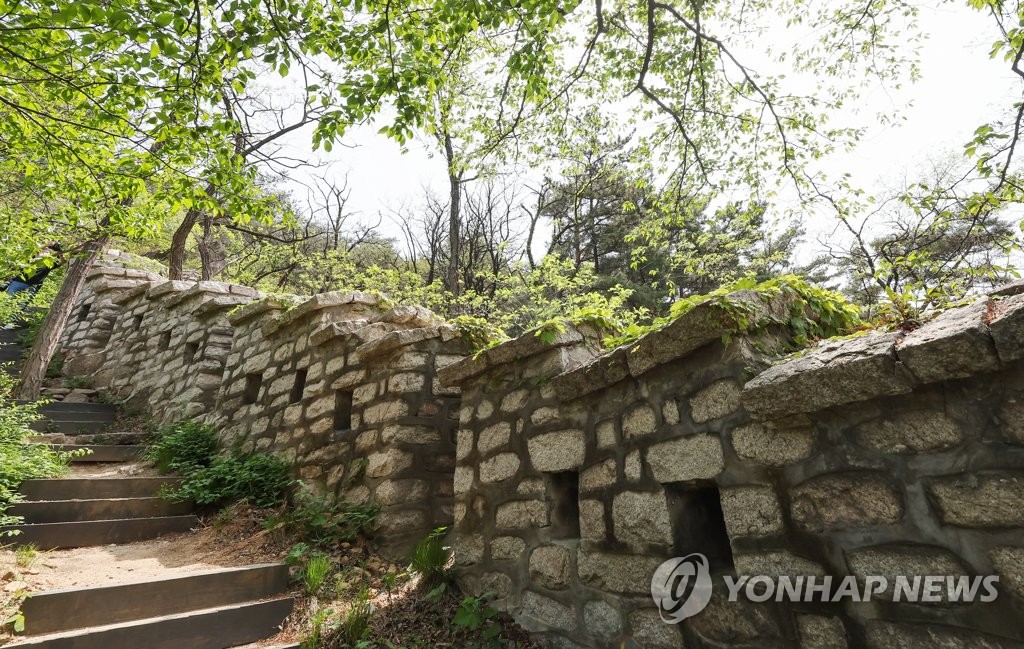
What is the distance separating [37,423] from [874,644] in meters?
8.52

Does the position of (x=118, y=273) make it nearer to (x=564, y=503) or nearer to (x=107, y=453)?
(x=107, y=453)

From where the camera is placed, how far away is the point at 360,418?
166 inches

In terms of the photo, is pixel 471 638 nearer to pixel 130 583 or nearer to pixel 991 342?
pixel 130 583

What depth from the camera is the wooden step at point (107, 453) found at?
17.5 ft

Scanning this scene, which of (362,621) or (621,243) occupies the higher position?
(621,243)

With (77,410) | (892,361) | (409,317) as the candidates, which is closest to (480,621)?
(892,361)

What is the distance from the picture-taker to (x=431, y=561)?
3.10 m

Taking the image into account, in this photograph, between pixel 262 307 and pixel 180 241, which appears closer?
pixel 262 307

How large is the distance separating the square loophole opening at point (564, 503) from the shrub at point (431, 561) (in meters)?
0.92

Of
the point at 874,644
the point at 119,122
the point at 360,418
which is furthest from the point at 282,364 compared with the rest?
the point at 874,644

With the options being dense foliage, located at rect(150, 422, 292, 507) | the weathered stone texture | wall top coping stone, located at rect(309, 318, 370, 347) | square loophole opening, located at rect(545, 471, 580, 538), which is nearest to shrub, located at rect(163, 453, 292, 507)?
dense foliage, located at rect(150, 422, 292, 507)

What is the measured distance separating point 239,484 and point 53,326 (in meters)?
5.82

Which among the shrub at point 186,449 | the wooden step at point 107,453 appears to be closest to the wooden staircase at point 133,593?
the shrub at point 186,449

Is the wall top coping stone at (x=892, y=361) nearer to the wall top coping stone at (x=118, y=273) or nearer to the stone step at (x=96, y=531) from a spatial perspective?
the stone step at (x=96, y=531)
